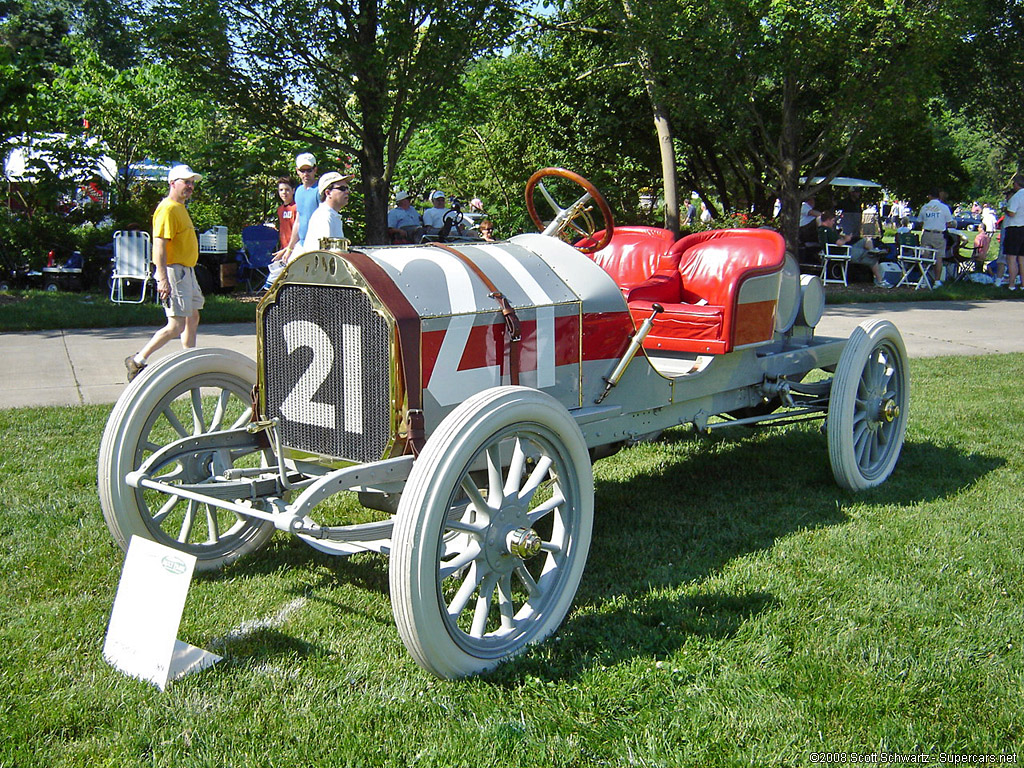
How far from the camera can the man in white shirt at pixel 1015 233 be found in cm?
1474

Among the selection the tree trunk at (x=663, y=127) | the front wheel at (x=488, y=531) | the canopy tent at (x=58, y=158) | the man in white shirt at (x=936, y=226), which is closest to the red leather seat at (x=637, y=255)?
the front wheel at (x=488, y=531)

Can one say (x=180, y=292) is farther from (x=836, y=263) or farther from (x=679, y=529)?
(x=836, y=263)

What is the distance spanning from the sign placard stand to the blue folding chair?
10544 millimetres

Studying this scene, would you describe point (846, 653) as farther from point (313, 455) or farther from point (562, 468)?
point (313, 455)

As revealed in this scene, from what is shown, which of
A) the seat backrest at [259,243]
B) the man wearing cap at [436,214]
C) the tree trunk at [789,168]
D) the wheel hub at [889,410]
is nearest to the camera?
the wheel hub at [889,410]

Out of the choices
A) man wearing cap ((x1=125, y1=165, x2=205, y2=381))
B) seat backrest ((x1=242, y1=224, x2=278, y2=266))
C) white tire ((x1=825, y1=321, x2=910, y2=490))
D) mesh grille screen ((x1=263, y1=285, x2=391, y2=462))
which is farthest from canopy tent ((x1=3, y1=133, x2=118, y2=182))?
white tire ((x1=825, y1=321, x2=910, y2=490))

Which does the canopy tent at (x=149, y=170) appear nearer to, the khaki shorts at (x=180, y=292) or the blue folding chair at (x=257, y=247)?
the blue folding chair at (x=257, y=247)

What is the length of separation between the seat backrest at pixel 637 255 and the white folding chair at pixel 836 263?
10662mm

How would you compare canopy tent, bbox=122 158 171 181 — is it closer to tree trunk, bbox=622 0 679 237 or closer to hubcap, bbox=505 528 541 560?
tree trunk, bbox=622 0 679 237

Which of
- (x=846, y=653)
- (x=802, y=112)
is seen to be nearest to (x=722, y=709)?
(x=846, y=653)

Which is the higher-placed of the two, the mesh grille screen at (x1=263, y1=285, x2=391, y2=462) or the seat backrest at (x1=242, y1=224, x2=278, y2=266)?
the seat backrest at (x1=242, y1=224, x2=278, y2=266)

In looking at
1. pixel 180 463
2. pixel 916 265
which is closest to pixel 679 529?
pixel 180 463

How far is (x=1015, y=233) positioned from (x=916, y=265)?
180 cm

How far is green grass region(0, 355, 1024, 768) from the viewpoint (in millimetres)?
2641
